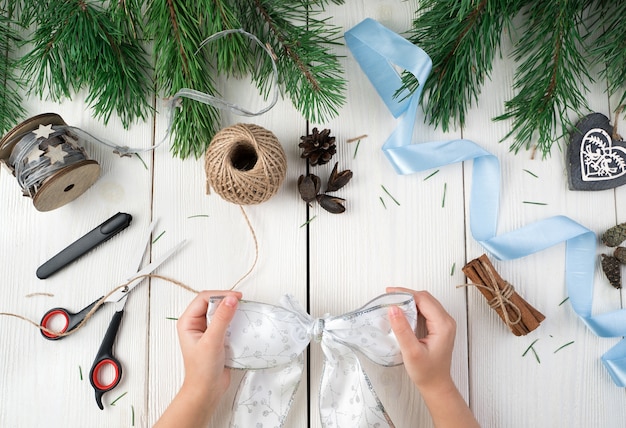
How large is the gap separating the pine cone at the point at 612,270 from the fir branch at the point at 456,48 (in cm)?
36

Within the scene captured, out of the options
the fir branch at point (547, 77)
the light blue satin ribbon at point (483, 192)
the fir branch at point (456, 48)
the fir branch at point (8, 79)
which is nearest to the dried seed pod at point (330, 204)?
the light blue satin ribbon at point (483, 192)

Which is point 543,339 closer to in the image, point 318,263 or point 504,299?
point 504,299

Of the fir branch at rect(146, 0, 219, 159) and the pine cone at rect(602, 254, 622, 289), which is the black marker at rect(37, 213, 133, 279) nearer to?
the fir branch at rect(146, 0, 219, 159)

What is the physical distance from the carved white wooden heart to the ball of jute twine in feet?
1.78

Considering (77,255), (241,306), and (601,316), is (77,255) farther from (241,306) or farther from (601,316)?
(601,316)

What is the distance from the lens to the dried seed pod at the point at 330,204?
0.90 m

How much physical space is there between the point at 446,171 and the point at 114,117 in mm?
624

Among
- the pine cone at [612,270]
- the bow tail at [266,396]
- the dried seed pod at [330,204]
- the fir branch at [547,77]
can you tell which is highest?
the fir branch at [547,77]

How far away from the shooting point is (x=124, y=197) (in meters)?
0.95

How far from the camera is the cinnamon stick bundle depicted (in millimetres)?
881

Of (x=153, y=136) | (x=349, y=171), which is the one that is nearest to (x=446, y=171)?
(x=349, y=171)

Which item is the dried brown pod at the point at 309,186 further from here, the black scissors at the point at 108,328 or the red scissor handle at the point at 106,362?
the red scissor handle at the point at 106,362

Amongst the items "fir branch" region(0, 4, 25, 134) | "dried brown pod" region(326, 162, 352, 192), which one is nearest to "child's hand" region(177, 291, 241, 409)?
"dried brown pod" region(326, 162, 352, 192)

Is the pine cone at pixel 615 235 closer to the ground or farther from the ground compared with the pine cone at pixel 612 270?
farther from the ground
